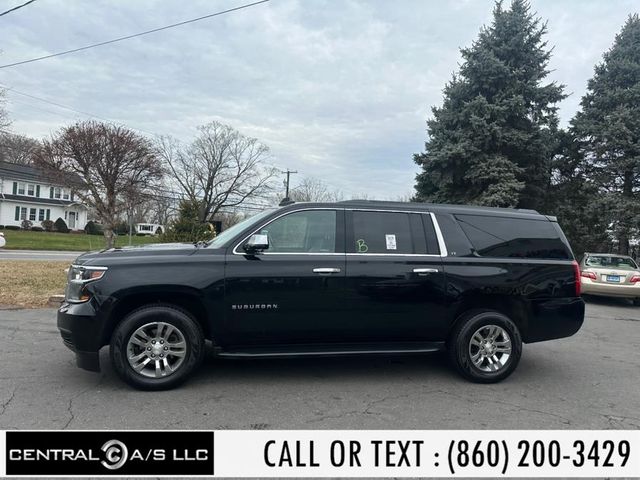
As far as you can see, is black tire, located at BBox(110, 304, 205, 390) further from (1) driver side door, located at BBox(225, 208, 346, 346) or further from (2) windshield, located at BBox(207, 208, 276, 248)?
(2) windshield, located at BBox(207, 208, 276, 248)

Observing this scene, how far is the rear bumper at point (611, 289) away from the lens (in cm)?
1182

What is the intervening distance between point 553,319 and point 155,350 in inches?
167

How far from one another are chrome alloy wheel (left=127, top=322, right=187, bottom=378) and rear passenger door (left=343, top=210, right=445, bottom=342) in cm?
168

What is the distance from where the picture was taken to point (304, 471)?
3.17 m

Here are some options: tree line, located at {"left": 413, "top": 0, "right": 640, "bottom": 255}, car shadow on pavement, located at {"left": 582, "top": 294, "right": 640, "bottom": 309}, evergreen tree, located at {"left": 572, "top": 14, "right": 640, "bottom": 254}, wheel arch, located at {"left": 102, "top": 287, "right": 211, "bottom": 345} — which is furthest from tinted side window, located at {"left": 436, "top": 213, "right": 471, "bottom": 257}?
evergreen tree, located at {"left": 572, "top": 14, "right": 640, "bottom": 254}

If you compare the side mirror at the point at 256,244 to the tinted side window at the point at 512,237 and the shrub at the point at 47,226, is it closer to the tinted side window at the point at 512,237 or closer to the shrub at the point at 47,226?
the tinted side window at the point at 512,237

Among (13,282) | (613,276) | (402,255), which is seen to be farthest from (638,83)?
(13,282)

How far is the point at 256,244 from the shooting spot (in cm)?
463

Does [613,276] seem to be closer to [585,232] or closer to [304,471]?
[585,232]

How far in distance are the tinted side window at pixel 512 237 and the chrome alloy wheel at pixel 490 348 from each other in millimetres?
830

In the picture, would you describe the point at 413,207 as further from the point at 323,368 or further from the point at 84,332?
the point at 84,332

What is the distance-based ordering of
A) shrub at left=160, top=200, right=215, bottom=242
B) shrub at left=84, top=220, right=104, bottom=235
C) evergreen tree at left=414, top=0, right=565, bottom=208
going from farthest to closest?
shrub at left=84, top=220, right=104, bottom=235
evergreen tree at left=414, top=0, right=565, bottom=208
shrub at left=160, top=200, right=215, bottom=242

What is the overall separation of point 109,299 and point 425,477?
10.2 feet

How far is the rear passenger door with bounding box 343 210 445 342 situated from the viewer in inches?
190
